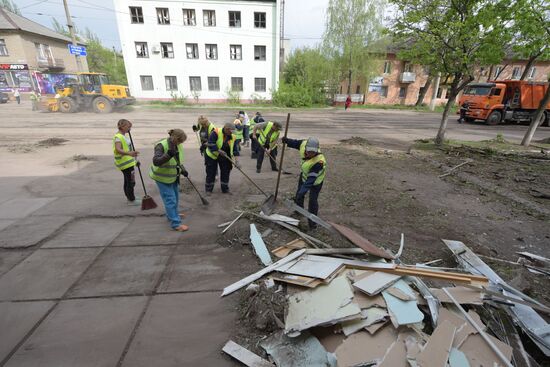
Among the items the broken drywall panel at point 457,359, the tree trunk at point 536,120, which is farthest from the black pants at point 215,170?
the tree trunk at point 536,120

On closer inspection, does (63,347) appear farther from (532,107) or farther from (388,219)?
(532,107)

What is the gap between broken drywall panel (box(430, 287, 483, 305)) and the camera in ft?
9.66

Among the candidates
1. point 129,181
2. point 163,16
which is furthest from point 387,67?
point 129,181

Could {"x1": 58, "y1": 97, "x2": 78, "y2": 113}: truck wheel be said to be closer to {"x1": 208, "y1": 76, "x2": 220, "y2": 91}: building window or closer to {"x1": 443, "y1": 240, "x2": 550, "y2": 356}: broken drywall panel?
{"x1": 208, "y1": 76, "x2": 220, "y2": 91}: building window

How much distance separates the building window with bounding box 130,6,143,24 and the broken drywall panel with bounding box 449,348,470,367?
3386 centimetres

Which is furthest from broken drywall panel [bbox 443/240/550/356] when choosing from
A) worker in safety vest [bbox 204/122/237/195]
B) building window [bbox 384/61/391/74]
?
building window [bbox 384/61/391/74]

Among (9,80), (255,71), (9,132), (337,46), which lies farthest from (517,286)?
(9,80)

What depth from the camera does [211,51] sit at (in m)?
28.6

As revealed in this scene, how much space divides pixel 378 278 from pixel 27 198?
745 centimetres

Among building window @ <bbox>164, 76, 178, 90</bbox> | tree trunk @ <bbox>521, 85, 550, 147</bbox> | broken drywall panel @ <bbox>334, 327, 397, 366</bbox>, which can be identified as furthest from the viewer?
building window @ <bbox>164, 76, 178, 90</bbox>

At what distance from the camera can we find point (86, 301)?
3.29 metres

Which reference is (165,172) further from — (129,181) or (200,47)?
(200,47)

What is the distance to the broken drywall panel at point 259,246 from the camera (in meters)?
3.91

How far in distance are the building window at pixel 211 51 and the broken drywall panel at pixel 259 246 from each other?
28622 mm
